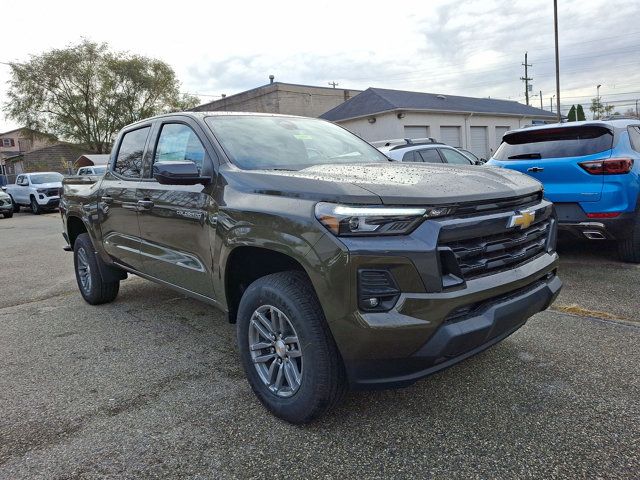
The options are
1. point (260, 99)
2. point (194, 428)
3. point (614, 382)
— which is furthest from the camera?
point (260, 99)

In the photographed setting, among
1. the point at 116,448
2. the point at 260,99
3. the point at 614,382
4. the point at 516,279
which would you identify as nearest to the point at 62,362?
the point at 116,448

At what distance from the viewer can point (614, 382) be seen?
2895 millimetres

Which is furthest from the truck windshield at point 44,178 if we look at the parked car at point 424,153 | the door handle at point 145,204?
the door handle at point 145,204

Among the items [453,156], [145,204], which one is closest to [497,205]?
[145,204]

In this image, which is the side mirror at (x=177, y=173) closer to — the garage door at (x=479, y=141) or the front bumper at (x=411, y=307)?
the front bumper at (x=411, y=307)

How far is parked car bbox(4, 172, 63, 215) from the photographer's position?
65.3 feet

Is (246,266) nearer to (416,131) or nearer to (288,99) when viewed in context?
(416,131)

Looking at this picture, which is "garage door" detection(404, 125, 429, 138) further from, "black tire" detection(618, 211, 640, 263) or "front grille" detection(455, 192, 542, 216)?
"front grille" detection(455, 192, 542, 216)

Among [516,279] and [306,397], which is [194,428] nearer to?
[306,397]

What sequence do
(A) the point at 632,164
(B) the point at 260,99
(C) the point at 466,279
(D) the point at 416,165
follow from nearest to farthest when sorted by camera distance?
(C) the point at 466,279 < (D) the point at 416,165 < (A) the point at 632,164 < (B) the point at 260,99

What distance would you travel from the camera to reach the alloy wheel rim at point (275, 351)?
8.38ft

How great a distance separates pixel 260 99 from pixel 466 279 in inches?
1371

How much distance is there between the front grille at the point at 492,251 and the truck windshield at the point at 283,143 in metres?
1.21

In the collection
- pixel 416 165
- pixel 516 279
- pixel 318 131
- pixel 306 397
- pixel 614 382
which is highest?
pixel 318 131
